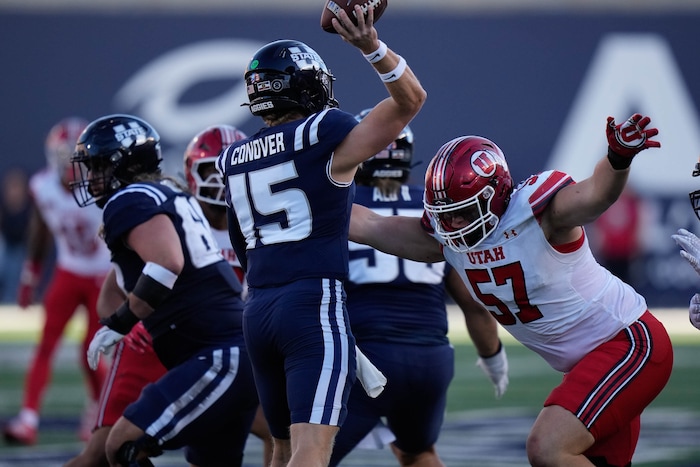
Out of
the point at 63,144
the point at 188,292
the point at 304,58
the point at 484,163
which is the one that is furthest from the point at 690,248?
the point at 63,144

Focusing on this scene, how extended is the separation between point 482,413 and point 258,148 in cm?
427

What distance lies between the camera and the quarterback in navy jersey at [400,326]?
4.45 metres

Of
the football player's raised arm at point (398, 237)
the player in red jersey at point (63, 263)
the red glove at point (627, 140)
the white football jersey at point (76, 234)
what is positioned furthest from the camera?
the white football jersey at point (76, 234)

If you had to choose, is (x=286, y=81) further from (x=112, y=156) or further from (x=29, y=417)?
(x=29, y=417)

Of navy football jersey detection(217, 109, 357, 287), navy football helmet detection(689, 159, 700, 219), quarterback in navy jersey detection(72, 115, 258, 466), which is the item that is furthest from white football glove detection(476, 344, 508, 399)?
navy football jersey detection(217, 109, 357, 287)

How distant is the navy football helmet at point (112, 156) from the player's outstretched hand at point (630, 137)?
84.8 inches

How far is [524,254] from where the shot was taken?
12.5 ft

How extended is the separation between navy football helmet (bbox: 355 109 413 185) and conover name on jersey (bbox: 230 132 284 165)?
1.07 metres

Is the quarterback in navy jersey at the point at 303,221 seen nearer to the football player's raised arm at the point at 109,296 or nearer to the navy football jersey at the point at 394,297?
the navy football jersey at the point at 394,297

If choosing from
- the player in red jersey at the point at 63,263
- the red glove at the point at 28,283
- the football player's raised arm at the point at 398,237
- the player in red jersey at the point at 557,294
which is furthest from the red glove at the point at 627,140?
the red glove at the point at 28,283

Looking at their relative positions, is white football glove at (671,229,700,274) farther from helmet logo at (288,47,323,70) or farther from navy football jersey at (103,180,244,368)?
navy football jersey at (103,180,244,368)

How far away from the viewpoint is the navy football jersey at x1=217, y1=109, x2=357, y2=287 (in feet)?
11.9

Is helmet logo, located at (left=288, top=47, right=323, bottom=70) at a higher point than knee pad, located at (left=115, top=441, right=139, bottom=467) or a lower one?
higher

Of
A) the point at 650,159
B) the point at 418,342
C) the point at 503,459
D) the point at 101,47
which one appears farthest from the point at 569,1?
the point at 418,342
